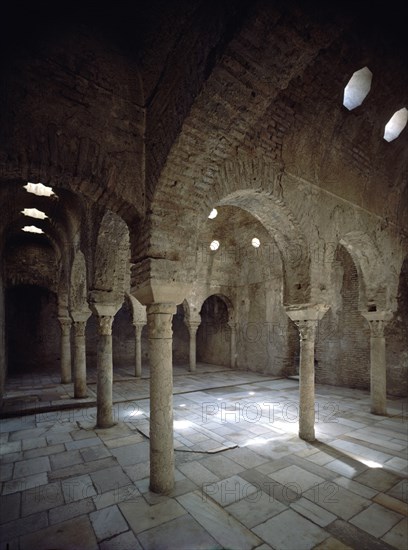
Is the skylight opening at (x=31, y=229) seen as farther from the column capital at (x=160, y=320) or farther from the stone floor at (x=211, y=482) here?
the column capital at (x=160, y=320)

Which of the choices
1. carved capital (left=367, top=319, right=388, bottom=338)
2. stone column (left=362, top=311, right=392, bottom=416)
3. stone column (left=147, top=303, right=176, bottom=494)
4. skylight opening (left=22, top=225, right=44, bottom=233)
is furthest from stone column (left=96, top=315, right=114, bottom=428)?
carved capital (left=367, top=319, right=388, bottom=338)

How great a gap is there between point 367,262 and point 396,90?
379cm

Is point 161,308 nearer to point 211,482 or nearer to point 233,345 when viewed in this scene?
point 211,482

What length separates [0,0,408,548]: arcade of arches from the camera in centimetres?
362

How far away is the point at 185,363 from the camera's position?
18188 millimetres

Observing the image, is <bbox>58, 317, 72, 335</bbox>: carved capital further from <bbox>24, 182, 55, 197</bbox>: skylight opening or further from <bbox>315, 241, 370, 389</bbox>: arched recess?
<bbox>315, 241, 370, 389</bbox>: arched recess

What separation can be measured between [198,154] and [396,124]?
5708 millimetres

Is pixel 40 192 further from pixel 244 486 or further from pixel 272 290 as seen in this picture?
pixel 272 290

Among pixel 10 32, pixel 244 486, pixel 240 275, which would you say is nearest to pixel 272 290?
pixel 240 275

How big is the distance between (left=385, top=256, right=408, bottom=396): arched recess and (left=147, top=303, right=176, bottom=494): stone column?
26.7 feet

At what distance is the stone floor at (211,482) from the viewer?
343 centimetres

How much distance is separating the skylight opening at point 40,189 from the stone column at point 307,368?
6196mm

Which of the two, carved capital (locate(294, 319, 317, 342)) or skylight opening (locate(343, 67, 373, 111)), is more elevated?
skylight opening (locate(343, 67, 373, 111))

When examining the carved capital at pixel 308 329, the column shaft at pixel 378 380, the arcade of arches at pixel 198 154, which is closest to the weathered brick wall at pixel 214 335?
the arcade of arches at pixel 198 154
